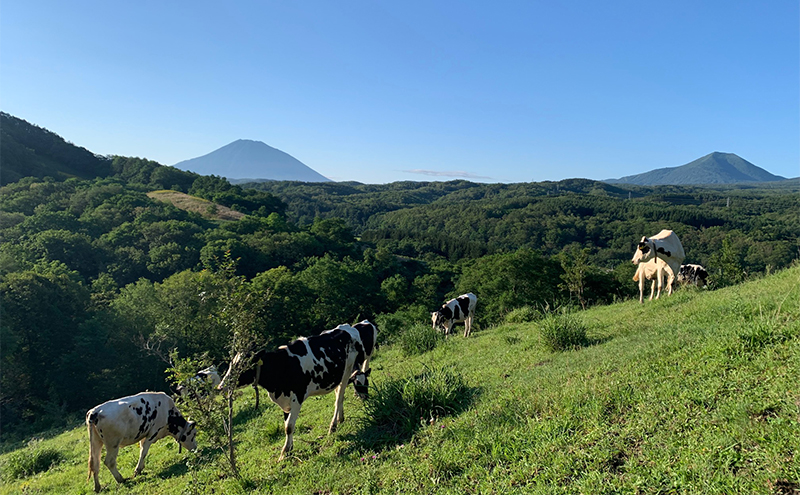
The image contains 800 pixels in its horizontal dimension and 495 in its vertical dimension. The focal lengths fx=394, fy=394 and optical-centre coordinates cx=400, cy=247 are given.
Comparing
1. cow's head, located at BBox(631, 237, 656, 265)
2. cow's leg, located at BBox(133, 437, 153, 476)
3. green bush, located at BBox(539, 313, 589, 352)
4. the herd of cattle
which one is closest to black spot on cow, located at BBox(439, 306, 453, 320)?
cow's head, located at BBox(631, 237, 656, 265)

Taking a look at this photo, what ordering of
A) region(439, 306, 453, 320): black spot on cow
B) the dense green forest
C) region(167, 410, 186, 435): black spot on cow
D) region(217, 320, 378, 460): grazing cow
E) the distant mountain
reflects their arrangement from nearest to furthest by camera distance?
region(217, 320, 378, 460): grazing cow, region(167, 410, 186, 435): black spot on cow, region(439, 306, 453, 320): black spot on cow, the dense green forest, the distant mountain

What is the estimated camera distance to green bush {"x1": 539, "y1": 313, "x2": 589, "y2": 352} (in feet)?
28.9

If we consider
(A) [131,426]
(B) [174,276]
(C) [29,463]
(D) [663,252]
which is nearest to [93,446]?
(A) [131,426]

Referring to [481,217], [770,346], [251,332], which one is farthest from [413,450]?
[481,217]

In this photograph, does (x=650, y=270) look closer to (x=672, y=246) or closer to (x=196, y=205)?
(x=672, y=246)

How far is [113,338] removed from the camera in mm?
30000

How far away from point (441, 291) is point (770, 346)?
57.8 metres

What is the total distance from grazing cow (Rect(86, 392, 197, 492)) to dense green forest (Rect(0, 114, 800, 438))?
240 centimetres

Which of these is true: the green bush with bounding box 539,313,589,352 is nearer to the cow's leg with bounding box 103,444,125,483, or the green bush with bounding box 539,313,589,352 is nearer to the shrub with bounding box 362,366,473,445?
the shrub with bounding box 362,366,473,445

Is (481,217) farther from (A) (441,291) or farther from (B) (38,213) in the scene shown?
(B) (38,213)

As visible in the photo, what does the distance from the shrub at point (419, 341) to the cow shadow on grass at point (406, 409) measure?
5.98 meters

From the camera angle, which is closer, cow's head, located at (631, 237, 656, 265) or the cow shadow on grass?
the cow shadow on grass

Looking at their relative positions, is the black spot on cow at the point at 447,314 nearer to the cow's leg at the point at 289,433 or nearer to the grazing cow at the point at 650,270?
the grazing cow at the point at 650,270

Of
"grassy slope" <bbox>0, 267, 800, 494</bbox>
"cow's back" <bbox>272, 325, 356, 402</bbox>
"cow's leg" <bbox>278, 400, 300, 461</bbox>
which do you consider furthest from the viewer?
"cow's back" <bbox>272, 325, 356, 402</bbox>
